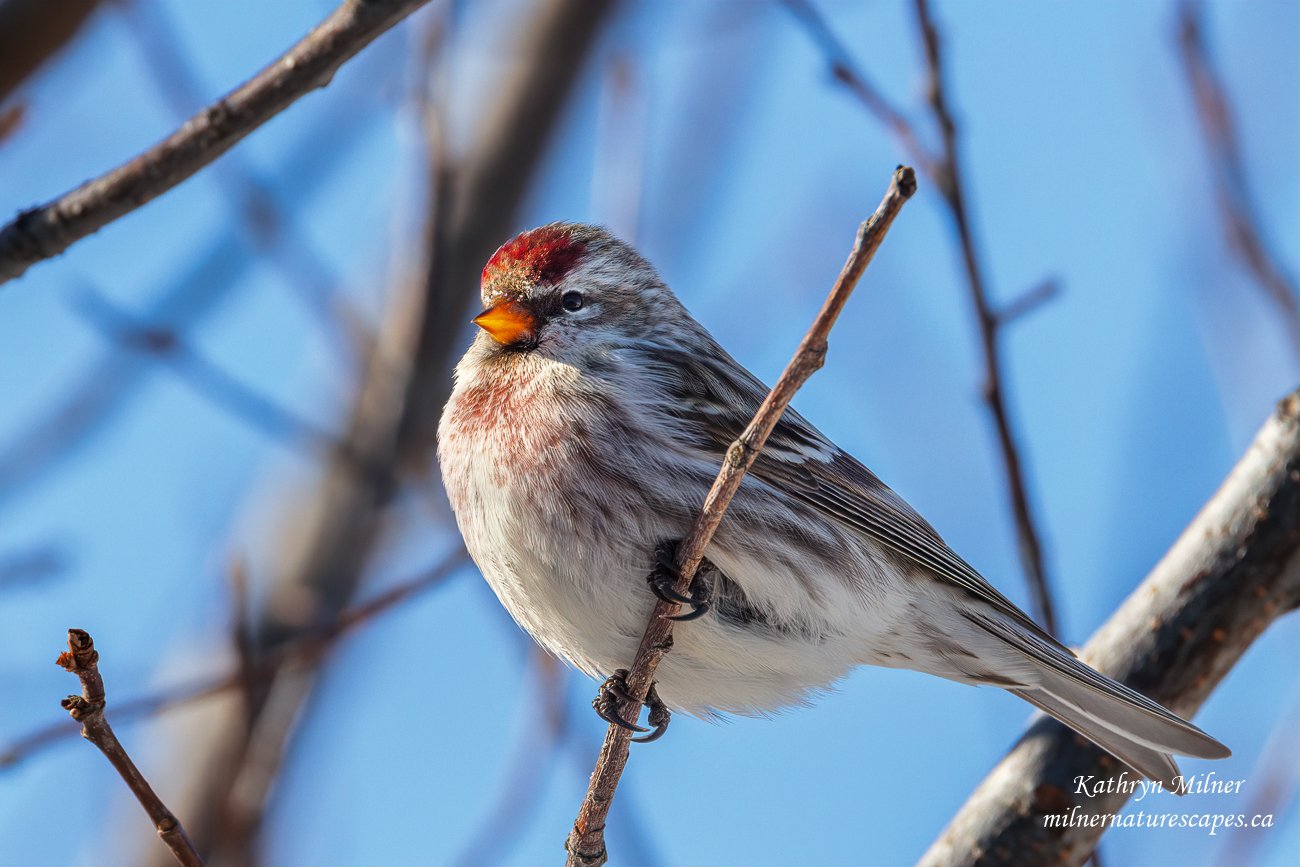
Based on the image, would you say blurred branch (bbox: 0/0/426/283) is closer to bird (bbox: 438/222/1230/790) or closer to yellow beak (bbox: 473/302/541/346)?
bird (bbox: 438/222/1230/790)

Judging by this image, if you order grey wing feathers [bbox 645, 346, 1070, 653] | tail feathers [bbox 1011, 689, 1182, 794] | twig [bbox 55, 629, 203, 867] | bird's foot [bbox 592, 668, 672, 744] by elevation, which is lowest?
twig [bbox 55, 629, 203, 867]

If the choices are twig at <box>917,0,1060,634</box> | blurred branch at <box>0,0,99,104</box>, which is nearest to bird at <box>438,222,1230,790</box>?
twig at <box>917,0,1060,634</box>

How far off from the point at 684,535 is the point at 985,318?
101 centimetres

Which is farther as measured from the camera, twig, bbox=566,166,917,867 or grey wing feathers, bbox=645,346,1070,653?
grey wing feathers, bbox=645,346,1070,653

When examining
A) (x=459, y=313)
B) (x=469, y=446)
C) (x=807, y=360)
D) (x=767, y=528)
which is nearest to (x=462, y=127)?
(x=459, y=313)

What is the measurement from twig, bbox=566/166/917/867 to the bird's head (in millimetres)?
1244

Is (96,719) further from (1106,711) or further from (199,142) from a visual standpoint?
(1106,711)

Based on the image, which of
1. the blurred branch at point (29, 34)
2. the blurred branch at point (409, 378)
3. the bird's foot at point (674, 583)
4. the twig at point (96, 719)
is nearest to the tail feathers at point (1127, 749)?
the bird's foot at point (674, 583)

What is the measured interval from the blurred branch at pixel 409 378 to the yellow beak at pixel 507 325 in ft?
4.03

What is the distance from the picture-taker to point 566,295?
4617 millimetres

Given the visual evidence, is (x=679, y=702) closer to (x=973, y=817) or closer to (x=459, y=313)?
(x=973, y=817)

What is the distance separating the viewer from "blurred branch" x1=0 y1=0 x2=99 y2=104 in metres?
2.99

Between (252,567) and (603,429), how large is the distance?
400 cm

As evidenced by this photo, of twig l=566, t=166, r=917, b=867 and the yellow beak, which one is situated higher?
the yellow beak
